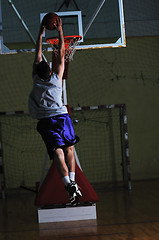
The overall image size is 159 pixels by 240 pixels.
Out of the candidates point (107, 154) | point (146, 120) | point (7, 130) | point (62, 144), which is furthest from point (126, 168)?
point (62, 144)

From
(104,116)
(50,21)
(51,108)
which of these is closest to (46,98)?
(51,108)

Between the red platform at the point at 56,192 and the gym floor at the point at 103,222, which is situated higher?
the red platform at the point at 56,192

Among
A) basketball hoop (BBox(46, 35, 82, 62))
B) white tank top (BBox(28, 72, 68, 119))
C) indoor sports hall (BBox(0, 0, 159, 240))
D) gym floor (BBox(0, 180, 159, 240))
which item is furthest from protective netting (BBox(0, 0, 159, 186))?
white tank top (BBox(28, 72, 68, 119))

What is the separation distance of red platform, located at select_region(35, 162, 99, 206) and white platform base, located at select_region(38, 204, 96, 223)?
0.34 feet

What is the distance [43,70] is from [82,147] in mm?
4592

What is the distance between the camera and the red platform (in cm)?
551

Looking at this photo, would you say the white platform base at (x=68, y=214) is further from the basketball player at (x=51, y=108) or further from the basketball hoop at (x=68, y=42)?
the basketball hoop at (x=68, y=42)

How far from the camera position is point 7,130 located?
842 cm

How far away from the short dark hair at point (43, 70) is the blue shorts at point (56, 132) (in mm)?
464

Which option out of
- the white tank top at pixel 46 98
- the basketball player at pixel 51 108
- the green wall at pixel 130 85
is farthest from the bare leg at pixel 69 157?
the green wall at pixel 130 85

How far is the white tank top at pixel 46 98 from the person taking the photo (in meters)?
4.25

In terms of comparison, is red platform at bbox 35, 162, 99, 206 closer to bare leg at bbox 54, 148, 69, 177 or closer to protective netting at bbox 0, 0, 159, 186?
bare leg at bbox 54, 148, 69, 177

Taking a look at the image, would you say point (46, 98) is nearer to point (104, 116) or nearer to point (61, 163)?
point (61, 163)

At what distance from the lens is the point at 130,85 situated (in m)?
8.78
